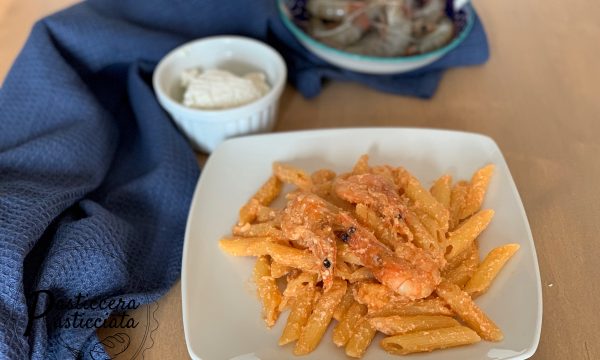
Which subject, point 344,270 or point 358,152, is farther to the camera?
point 358,152

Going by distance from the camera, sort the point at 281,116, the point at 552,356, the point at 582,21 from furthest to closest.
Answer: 1. the point at 582,21
2. the point at 281,116
3. the point at 552,356

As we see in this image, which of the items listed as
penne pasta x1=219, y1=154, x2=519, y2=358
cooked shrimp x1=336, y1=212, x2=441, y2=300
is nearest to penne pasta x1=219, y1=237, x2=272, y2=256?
penne pasta x1=219, y1=154, x2=519, y2=358

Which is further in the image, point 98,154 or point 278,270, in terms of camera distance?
point 98,154

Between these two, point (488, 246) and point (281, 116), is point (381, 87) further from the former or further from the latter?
point (488, 246)

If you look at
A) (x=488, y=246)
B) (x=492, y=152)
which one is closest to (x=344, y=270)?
(x=488, y=246)

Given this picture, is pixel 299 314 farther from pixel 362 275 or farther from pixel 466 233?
pixel 466 233

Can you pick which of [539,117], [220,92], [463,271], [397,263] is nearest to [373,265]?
[397,263]
